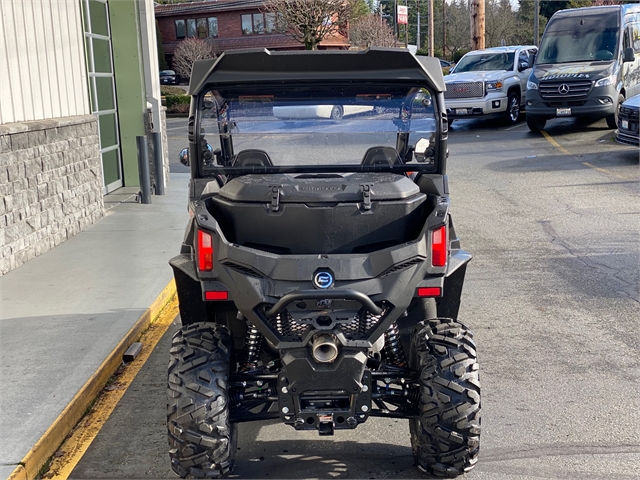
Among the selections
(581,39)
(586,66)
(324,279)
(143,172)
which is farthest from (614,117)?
(324,279)

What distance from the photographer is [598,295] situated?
7.37m

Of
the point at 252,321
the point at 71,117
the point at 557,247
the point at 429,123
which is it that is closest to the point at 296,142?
the point at 429,123

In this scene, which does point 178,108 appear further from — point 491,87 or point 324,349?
point 324,349

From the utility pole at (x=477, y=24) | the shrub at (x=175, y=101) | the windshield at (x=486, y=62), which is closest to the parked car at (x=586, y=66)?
the windshield at (x=486, y=62)

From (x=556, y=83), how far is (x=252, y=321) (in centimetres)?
1637

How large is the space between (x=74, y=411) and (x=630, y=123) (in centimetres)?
1242

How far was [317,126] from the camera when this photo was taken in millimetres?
5047

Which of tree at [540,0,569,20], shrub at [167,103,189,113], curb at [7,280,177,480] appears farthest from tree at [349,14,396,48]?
curb at [7,280,177,480]

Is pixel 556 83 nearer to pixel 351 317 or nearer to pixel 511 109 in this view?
→ pixel 511 109

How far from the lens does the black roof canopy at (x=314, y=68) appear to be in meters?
4.59

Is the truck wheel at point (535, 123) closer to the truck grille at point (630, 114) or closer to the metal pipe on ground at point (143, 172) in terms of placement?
the truck grille at point (630, 114)

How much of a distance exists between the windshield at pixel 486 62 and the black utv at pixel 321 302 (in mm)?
18605

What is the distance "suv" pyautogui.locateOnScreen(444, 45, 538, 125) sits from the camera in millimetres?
21094

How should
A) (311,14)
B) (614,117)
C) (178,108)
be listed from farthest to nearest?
(178,108) → (311,14) → (614,117)
